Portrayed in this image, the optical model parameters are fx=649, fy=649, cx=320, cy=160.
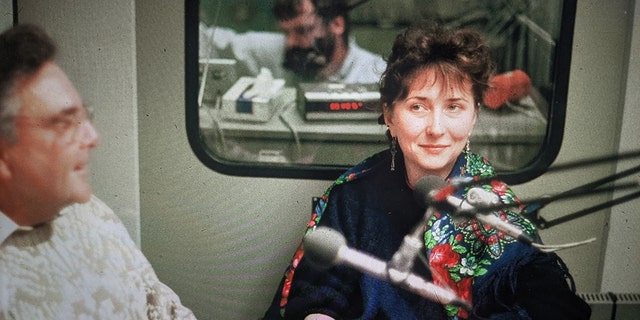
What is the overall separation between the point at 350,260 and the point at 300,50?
64 cm

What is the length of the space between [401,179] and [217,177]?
1.87 feet

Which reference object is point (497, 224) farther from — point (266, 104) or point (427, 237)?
point (266, 104)

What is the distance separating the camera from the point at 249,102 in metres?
1.94

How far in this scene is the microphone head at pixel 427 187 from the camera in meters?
1.89

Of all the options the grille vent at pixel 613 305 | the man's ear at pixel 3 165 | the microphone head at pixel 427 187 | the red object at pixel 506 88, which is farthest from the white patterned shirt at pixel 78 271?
the grille vent at pixel 613 305

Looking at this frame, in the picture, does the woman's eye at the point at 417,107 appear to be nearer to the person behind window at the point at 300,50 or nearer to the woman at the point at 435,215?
the woman at the point at 435,215

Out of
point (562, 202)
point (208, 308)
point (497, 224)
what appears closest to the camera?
point (497, 224)

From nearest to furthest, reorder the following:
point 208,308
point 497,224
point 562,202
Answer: point 497,224, point 562,202, point 208,308

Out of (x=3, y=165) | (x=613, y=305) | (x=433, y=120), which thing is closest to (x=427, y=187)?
(x=433, y=120)

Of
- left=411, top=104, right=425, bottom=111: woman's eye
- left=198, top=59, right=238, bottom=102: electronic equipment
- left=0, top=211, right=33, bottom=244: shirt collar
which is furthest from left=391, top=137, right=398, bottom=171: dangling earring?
left=0, top=211, right=33, bottom=244: shirt collar

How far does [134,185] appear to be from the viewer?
202cm

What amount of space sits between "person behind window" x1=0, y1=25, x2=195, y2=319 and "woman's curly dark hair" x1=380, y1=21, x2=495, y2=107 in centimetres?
95

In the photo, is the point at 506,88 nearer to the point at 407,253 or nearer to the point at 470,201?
the point at 470,201

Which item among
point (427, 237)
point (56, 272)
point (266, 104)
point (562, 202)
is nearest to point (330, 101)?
point (266, 104)
